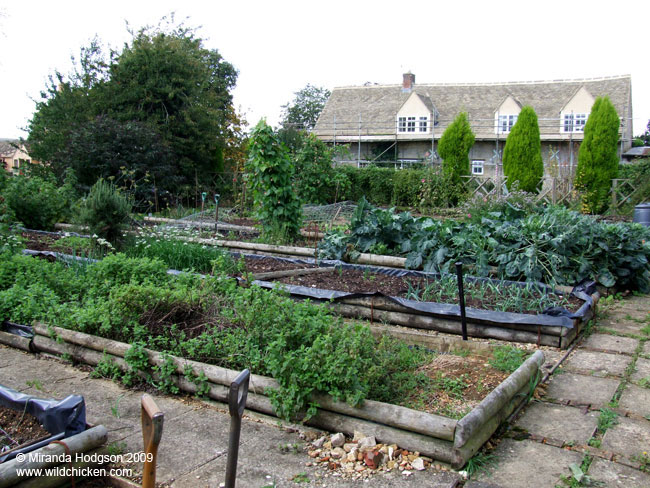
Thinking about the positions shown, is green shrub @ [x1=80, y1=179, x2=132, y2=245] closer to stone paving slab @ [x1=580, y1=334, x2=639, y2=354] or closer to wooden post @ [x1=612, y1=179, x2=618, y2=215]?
stone paving slab @ [x1=580, y1=334, x2=639, y2=354]

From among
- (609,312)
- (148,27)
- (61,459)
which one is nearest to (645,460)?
(61,459)

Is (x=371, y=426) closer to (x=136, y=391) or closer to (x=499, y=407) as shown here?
(x=499, y=407)

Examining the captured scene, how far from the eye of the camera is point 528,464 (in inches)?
109

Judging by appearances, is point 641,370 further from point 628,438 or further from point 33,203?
point 33,203

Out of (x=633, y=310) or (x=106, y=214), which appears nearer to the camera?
(x=633, y=310)

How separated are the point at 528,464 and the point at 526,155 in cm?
1811

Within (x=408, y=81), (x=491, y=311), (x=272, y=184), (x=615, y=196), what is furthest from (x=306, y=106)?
(x=491, y=311)

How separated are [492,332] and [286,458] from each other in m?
2.72

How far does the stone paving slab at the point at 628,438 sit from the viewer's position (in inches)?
115

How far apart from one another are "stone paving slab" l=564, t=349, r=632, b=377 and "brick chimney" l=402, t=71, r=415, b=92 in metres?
27.1

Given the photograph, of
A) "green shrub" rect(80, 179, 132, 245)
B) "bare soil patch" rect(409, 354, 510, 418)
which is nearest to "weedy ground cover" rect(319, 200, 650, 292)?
"bare soil patch" rect(409, 354, 510, 418)

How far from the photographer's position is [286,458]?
281cm

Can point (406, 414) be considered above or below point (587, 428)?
above

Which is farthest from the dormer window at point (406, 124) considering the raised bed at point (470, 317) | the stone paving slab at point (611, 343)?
the stone paving slab at point (611, 343)
